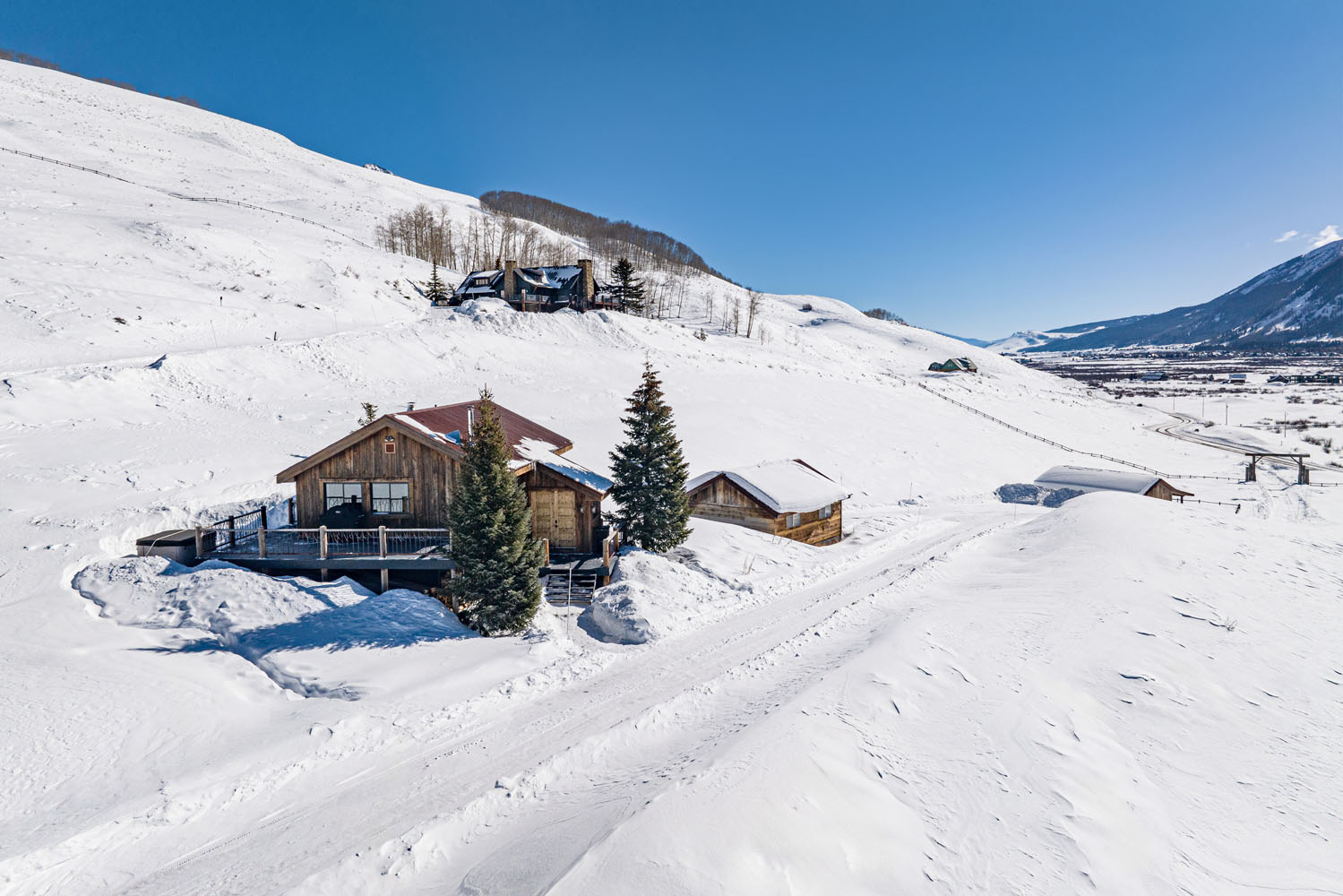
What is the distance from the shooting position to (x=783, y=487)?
26500mm

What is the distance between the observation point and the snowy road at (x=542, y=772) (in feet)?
25.0

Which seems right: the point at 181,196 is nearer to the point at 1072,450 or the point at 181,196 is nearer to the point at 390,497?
the point at 390,497

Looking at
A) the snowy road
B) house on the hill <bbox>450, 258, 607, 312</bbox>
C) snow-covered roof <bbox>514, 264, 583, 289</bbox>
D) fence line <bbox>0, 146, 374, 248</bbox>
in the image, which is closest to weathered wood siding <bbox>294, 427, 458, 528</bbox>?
the snowy road

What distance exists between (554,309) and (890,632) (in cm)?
5813

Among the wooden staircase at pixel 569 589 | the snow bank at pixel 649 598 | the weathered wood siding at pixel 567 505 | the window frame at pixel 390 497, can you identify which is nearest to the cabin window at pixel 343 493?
the window frame at pixel 390 497

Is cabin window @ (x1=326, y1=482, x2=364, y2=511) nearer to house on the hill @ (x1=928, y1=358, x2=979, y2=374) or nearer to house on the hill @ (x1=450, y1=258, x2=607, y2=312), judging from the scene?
house on the hill @ (x1=450, y1=258, x2=607, y2=312)

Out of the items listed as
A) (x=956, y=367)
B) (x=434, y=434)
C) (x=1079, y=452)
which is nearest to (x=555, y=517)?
(x=434, y=434)

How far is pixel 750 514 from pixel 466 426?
12640mm

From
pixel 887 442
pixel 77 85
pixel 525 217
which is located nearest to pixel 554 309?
pixel 887 442

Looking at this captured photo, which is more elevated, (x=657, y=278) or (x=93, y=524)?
(x=657, y=278)

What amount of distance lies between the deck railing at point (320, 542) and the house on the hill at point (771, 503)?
11267 mm

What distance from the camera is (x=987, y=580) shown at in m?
19.3

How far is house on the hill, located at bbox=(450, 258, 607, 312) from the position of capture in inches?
2589

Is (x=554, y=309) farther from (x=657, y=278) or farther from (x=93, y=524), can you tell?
(x=657, y=278)
